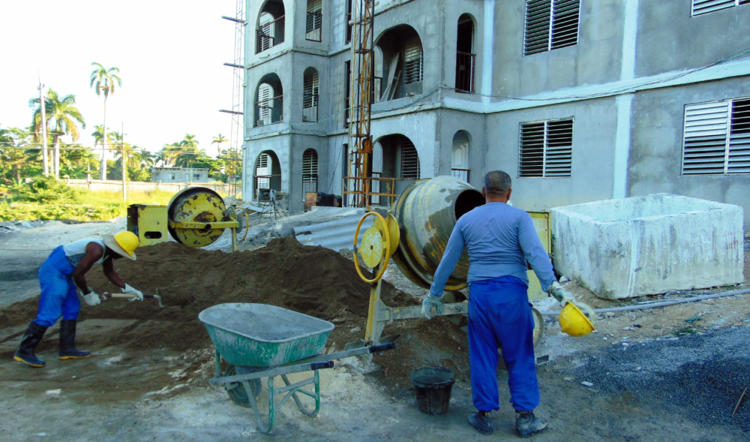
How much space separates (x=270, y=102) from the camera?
25078 millimetres

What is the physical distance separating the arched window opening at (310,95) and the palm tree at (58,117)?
33539mm

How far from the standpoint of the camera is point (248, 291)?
723 cm

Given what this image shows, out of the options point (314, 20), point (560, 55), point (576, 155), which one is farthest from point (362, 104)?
point (314, 20)

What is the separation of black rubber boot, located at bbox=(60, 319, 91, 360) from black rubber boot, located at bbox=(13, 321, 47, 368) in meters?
0.24

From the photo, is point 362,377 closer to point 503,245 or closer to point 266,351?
point 266,351

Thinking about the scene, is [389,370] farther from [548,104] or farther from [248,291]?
[548,104]

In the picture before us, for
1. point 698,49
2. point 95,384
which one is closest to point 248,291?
point 95,384

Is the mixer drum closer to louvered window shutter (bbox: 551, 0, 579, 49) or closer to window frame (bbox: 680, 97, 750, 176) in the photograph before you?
window frame (bbox: 680, 97, 750, 176)

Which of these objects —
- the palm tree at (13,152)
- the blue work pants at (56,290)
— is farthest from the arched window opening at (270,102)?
the palm tree at (13,152)

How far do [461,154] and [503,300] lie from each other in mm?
11834

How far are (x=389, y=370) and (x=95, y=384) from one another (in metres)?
2.67

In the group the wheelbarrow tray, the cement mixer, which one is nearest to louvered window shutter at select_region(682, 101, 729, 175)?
the cement mixer

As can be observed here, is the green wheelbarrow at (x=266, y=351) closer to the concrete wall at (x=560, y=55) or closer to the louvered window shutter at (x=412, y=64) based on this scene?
the concrete wall at (x=560, y=55)

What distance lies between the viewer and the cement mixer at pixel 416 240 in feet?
14.9
